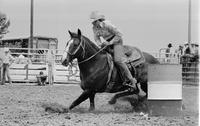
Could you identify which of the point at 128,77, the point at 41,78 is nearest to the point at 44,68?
the point at 41,78

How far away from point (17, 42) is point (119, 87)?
25.2 metres

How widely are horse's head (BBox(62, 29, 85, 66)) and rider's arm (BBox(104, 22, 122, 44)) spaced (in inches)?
21.7

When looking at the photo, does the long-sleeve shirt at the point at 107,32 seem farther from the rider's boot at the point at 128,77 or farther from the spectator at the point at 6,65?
the spectator at the point at 6,65

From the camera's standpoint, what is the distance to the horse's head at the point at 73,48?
809 centimetres

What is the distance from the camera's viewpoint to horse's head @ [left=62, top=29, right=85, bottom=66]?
809cm

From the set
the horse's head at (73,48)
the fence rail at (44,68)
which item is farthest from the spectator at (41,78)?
the horse's head at (73,48)

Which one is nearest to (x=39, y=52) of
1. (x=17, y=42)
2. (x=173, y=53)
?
(x=173, y=53)

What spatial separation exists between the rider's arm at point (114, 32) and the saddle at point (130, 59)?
1.10 ft

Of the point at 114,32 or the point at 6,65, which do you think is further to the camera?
the point at 6,65

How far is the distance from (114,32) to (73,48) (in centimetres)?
87

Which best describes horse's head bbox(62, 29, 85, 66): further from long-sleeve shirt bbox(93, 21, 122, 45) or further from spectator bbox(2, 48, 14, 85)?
spectator bbox(2, 48, 14, 85)

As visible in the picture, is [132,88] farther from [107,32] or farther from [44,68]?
[44,68]

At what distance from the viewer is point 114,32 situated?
28.0 feet

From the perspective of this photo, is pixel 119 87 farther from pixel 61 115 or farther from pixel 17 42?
pixel 17 42
